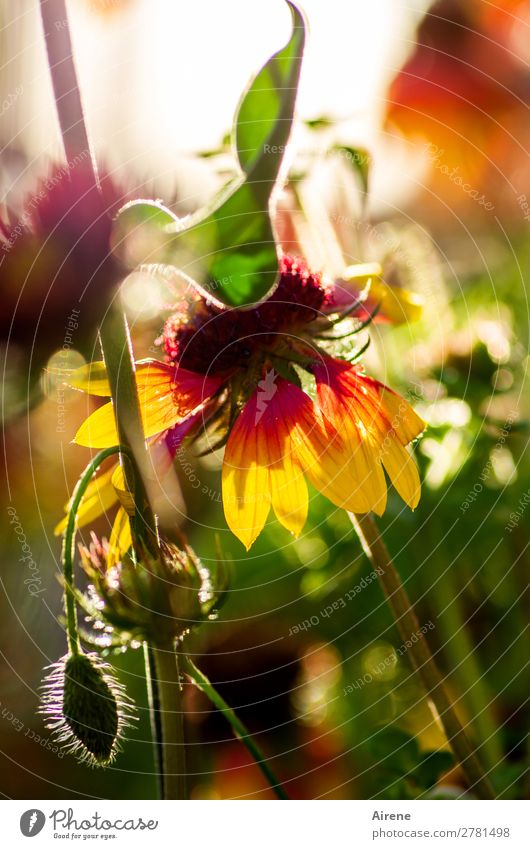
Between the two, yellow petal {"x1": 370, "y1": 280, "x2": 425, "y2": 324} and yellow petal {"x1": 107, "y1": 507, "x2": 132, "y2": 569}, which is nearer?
yellow petal {"x1": 107, "y1": 507, "x2": 132, "y2": 569}

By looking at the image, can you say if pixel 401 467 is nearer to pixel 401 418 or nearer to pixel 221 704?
pixel 401 418

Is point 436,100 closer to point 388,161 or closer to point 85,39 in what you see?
point 388,161

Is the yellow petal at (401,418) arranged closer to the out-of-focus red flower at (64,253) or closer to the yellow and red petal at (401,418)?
the yellow and red petal at (401,418)

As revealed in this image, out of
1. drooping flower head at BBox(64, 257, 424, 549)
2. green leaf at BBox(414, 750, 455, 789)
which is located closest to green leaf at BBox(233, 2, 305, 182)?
drooping flower head at BBox(64, 257, 424, 549)

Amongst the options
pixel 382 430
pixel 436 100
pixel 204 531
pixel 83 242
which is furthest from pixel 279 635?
A: pixel 436 100
